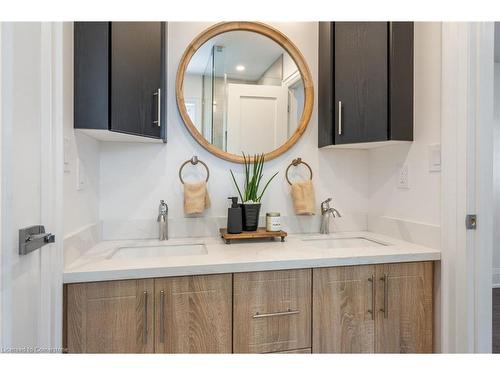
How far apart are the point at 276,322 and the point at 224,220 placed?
0.64 meters

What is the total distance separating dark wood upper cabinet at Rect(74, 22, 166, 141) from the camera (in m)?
1.07

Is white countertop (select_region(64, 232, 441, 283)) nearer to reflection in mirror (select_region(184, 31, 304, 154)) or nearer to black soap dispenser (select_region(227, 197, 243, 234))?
black soap dispenser (select_region(227, 197, 243, 234))

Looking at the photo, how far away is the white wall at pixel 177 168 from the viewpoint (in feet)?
4.86

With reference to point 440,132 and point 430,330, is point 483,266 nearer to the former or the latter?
point 430,330

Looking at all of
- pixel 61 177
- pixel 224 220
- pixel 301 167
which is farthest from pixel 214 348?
pixel 301 167

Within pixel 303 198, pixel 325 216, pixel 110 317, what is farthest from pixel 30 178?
pixel 325 216

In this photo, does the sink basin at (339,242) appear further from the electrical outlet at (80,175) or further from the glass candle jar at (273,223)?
the electrical outlet at (80,175)

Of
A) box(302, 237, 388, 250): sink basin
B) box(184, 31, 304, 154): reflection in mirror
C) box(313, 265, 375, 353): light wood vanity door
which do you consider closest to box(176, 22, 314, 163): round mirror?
box(184, 31, 304, 154): reflection in mirror

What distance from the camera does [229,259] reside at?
1074mm

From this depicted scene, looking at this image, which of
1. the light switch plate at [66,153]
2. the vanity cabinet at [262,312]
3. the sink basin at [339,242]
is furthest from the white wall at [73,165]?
the sink basin at [339,242]

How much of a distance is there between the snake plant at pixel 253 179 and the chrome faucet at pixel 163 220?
400 millimetres

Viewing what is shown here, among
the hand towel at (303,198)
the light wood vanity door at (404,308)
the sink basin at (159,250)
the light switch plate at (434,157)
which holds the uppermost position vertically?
the light switch plate at (434,157)

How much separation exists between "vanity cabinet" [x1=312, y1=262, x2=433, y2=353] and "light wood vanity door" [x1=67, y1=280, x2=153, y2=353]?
62 cm

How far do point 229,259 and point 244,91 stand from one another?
3.17 ft
